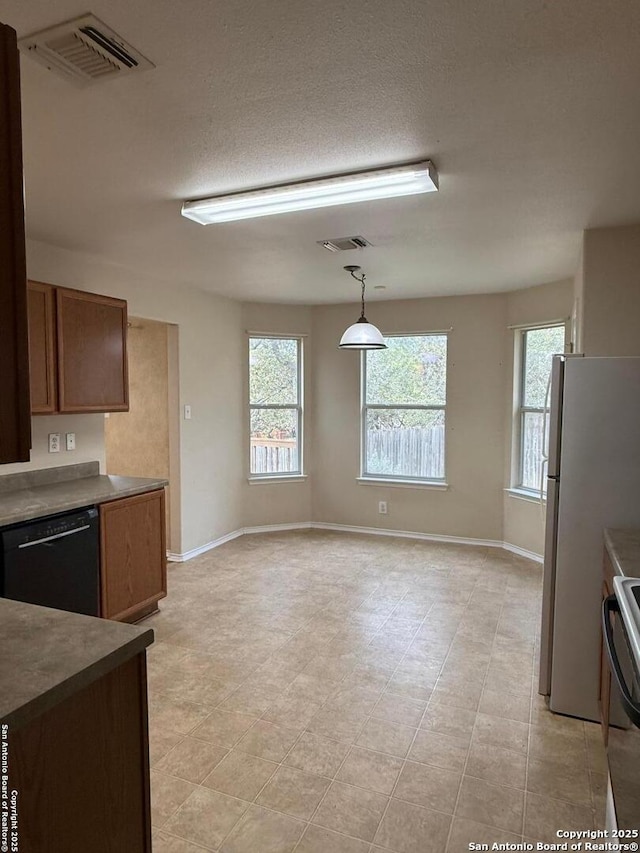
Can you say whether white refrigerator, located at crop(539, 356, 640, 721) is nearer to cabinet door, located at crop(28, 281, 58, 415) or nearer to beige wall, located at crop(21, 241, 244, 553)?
cabinet door, located at crop(28, 281, 58, 415)

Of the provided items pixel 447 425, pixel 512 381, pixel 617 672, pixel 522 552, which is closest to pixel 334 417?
pixel 447 425

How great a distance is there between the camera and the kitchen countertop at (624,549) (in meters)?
1.97

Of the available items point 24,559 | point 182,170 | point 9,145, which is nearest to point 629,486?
point 182,170

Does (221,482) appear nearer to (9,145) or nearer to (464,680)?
(464,680)

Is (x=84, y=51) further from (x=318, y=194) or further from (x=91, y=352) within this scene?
(x=91, y=352)

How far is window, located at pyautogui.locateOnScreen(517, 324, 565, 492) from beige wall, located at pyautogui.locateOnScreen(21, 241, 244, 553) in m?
2.90

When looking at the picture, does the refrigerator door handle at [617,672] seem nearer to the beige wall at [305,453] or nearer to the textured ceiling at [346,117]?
the textured ceiling at [346,117]

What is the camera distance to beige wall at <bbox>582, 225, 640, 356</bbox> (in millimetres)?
3029

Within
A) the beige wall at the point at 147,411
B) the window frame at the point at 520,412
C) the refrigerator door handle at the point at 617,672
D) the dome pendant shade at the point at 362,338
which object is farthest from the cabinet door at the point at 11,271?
the window frame at the point at 520,412

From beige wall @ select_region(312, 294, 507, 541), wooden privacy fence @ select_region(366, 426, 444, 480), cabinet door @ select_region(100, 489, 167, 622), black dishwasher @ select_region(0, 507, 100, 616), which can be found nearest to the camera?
black dishwasher @ select_region(0, 507, 100, 616)

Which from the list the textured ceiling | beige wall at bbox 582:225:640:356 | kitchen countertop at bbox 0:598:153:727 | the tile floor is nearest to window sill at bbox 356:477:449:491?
the tile floor

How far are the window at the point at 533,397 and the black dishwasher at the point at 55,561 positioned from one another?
12.7 feet

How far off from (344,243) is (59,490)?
7.76 ft

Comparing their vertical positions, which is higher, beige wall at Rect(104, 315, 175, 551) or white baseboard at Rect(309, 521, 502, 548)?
beige wall at Rect(104, 315, 175, 551)
